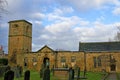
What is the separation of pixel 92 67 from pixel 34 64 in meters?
12.9

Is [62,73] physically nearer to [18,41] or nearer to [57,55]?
[57,55]

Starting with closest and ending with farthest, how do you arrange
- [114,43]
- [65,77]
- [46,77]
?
[46,77] → [65,77] → [114,43]

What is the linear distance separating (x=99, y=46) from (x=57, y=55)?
9802mm

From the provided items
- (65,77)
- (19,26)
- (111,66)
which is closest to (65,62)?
(111,66)

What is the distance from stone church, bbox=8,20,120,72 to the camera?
54.3 m

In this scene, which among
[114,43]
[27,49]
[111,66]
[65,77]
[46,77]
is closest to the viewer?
[46,77]

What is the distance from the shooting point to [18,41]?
197 ft

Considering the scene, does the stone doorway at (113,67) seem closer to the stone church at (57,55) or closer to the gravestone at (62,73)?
the stone church at (57,55)

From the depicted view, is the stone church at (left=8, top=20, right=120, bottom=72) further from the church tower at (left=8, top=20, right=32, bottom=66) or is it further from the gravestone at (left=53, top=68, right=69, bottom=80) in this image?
the gravestone at (left=53, top=68, right=69, bottom=80)

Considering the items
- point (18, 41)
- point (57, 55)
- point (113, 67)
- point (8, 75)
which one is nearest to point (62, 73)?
point (8, 75)

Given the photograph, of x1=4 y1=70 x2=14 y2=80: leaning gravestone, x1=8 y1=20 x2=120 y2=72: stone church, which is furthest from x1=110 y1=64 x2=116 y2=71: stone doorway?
x1=4 y1=70 x2=14 y2=80: leaning gravestone

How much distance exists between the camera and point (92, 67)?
54.8 m

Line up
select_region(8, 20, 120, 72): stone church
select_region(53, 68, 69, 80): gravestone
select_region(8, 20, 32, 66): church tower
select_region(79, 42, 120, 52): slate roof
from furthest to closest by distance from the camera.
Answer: select_region(8, 20, 32, 66): church tower, select_region(79, 42, 120, 52): slate roof, select_region(8, 20, 120, 72): stone church, select_region(53, 68, 69, 80): gravestone

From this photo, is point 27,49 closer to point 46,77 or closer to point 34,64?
point 34,64
